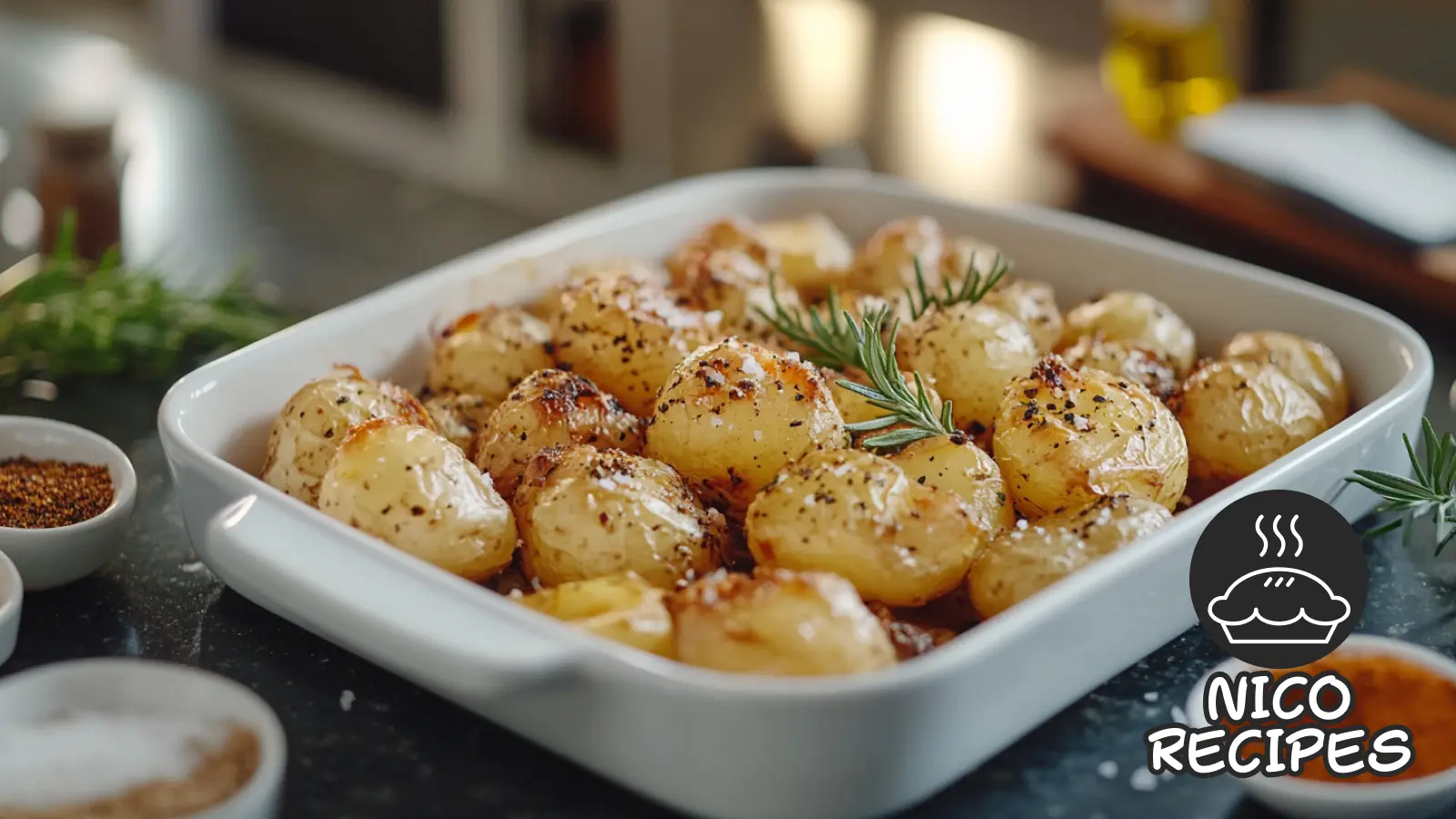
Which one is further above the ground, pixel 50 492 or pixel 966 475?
pixel 966 475

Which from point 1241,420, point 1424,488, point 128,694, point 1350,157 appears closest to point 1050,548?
point 1241,420

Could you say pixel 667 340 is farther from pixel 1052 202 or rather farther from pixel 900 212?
pixel 1052 202

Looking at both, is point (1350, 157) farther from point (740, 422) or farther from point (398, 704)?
point (398, 704)

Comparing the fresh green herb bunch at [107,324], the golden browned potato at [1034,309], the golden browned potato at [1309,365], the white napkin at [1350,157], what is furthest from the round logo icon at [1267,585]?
the fresh green herb bunch at [107,324]

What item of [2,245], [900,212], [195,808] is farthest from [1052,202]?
[195,808]

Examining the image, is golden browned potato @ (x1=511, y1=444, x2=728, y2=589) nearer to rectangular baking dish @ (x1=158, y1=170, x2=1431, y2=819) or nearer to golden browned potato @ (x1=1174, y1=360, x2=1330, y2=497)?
rectangular baking dish @ (x1=158, y1=170, x2=1431, y2=819)

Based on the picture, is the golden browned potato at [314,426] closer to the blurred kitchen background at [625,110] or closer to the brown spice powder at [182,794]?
the brown spice powder at [182,794]

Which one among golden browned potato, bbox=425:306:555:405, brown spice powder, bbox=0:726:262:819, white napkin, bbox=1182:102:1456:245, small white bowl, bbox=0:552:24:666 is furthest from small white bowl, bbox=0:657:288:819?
white napkin, bbox=1182:102:1456:245

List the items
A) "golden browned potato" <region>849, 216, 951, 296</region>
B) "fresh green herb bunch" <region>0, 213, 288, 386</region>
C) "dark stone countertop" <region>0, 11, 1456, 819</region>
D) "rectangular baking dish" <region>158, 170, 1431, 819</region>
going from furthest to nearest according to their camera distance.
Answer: "fresh green herb bunch" <region>0, 213, 288, 386</region>, "golden browned potato" <region>849, 216, 951, 296</region>, "dark stone countertop" <region>0, 11, 1456, 819</region>, "rectangular baking dish" <region>158, 170, 1431, 819</region>
